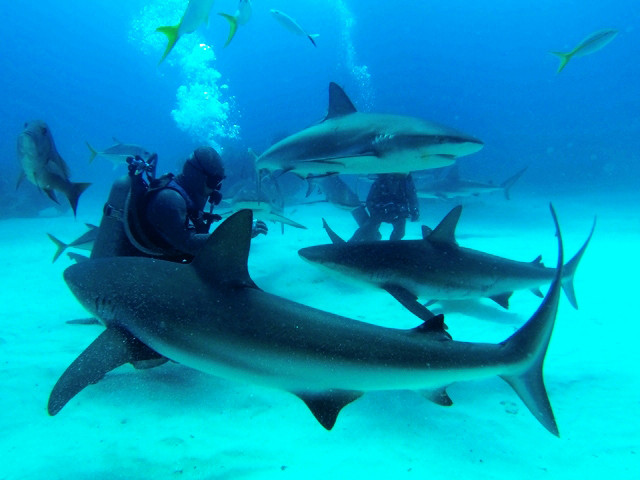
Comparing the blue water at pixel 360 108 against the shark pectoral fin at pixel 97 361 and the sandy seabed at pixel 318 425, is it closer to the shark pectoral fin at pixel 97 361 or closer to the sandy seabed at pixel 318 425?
the sandy seabed at pixel 318 425

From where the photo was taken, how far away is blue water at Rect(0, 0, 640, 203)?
176 ft

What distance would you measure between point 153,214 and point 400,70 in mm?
83840

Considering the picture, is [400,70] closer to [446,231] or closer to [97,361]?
[446,231]

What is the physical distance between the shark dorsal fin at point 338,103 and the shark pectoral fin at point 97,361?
3551 millimetres

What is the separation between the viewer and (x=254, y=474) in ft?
8.59

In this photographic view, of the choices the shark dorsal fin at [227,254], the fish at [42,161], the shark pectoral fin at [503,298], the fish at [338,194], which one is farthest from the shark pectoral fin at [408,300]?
the fish at [338,194]

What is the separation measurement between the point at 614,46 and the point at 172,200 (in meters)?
129

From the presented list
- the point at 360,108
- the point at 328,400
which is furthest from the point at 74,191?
the point at 360,108

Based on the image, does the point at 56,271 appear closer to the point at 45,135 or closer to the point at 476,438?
the point at 45,135

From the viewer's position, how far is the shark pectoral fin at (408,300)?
11.6 feet

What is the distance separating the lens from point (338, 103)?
475 centimetres

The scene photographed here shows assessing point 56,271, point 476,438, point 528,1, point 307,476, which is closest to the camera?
point 307,476

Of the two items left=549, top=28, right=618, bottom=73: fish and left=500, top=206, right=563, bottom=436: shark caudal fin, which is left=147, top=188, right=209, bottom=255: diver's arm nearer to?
left=500, top=206, right=563, bottom=436: shark caudal fin

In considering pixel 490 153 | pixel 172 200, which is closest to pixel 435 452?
pixel 172 200
